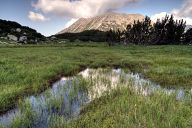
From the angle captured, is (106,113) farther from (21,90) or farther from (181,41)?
(181,41)

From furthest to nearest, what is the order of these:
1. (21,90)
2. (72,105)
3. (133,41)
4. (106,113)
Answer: (133,41)
(21,90)
(72,105)
(106,113)

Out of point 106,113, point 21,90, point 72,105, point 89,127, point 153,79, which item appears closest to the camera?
point 89,127

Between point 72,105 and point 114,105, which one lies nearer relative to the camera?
point 114,105

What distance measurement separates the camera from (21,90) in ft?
51.0

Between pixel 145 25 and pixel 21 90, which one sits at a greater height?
pixel 145 25

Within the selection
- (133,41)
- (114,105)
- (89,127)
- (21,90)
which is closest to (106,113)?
(114,105)

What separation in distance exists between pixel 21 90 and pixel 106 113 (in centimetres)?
752

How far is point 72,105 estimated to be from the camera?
1264 cm

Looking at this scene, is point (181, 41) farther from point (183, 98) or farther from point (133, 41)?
point (183, 98)

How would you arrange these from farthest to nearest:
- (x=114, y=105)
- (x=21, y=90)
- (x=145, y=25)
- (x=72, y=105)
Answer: (x=145, y=25) < (x=21, y=90) < (x=72, y=105) < (x=114, y=105)

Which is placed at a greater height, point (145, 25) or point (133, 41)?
point (145, 25)

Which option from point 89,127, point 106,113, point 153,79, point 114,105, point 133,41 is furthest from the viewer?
point 133,41

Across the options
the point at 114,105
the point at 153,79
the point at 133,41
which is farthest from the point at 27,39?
the point at 114,105

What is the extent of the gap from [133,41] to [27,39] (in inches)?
2261
